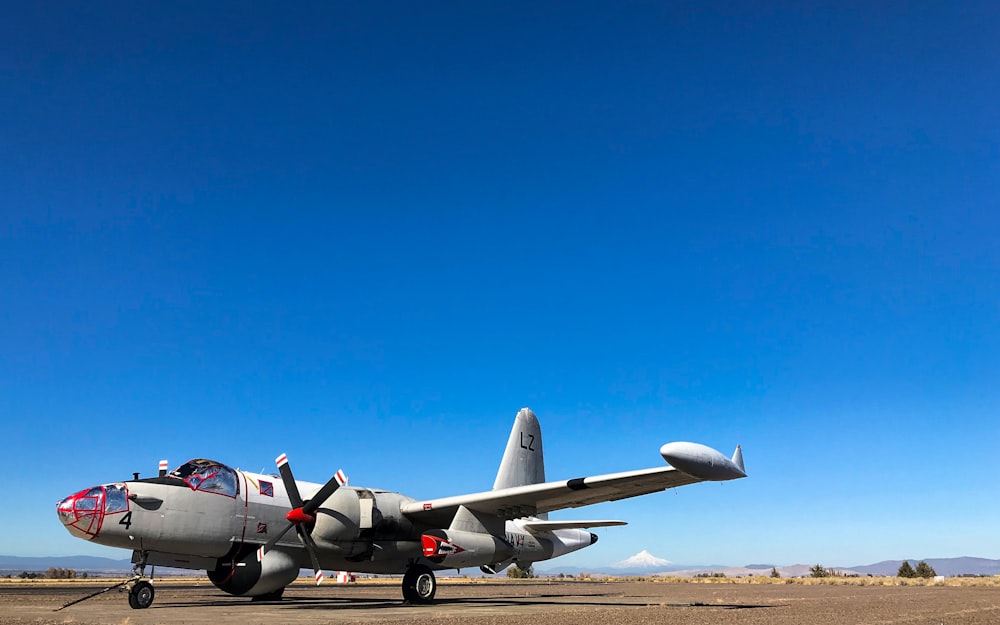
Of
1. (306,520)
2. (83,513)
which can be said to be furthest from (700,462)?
(83,513)

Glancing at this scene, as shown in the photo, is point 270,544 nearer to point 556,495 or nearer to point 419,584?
point 419,584

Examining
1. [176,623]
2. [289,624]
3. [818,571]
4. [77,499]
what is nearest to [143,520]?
[77,499]

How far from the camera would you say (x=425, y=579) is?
816 inches

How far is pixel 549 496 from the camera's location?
22219mm

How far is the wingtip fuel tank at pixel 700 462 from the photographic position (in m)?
15.9

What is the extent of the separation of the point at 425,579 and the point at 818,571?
73.9 m

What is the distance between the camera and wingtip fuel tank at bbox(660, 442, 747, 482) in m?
15.9

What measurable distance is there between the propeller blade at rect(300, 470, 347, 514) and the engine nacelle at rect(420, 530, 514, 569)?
10.3 feet

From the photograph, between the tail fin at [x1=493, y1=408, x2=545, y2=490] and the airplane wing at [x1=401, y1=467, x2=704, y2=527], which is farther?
the tail fin at [x1=493, y1=408, x2=545, y2=490]

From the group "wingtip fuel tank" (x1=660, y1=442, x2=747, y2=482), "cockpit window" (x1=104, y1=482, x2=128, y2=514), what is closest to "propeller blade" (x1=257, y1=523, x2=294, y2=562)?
"cockpit window" (x1=104, y1=482, x2=128, y2=514)

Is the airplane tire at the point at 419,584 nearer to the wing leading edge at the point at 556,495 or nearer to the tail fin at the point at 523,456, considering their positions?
the wing leading edge at the point at 556,495

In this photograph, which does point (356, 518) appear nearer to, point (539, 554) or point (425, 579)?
point (425, 579)

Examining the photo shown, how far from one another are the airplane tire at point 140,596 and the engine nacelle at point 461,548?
710cm

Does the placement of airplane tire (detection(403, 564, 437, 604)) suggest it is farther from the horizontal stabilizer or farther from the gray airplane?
the horizontal stabilizer
